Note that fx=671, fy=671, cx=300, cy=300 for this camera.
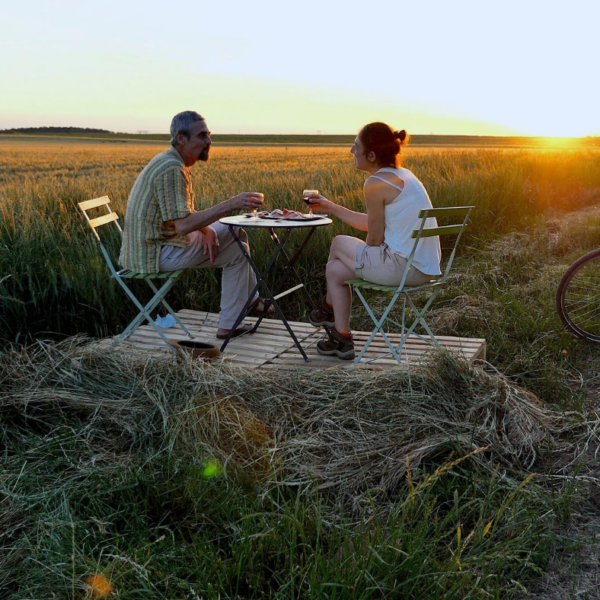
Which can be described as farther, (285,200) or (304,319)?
(285,200)

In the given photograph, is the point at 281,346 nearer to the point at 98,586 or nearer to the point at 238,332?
the point at 238,332

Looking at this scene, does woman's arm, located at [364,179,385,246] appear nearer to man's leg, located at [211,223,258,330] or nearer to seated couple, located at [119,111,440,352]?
seated couple, located at [119,111,440,352]

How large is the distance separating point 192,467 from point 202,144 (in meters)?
2.23

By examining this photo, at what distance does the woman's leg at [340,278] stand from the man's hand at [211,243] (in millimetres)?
828

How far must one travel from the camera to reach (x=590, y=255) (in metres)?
4.87

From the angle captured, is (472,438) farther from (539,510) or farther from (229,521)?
(229,521)

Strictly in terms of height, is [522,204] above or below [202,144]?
below

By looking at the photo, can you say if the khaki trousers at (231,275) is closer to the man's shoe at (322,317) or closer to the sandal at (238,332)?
the sandal at (238,332)

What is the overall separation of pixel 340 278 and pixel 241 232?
2.94ft

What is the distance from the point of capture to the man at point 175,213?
4150 millimetres

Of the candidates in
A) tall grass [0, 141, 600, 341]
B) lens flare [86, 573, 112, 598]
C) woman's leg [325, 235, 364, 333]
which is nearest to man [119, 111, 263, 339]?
woman's leg [325, 235, 364, 333]

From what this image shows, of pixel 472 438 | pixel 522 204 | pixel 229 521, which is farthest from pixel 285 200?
pixel 229 521

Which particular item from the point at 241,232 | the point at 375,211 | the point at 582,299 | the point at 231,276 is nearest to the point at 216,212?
the point at 241,232

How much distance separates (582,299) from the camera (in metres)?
5.44
